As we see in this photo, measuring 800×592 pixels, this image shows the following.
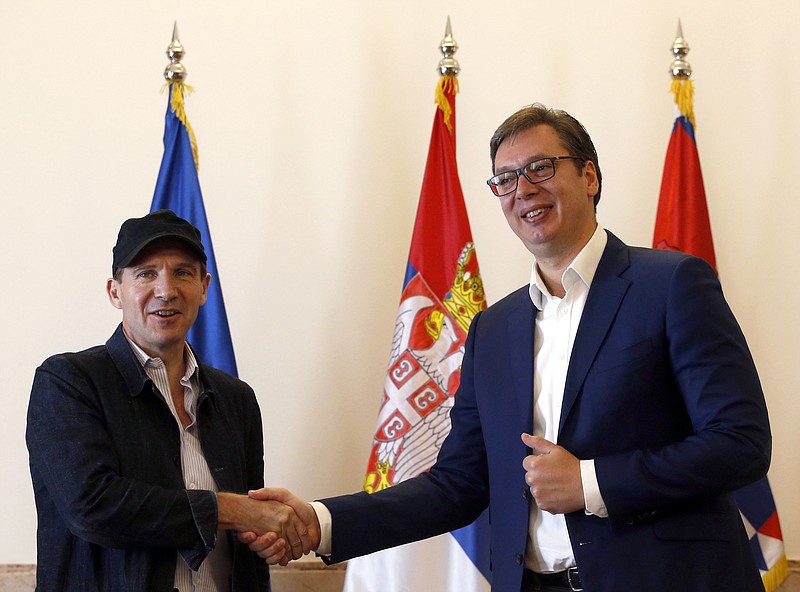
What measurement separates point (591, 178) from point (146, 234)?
47.3 inches

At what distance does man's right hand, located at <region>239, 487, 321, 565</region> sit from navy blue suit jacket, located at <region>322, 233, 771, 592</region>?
21.0 inches

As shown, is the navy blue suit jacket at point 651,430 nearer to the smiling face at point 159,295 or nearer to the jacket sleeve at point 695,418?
the jacket sleeve at point 695,418

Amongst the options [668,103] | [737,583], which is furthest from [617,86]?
[737,583]

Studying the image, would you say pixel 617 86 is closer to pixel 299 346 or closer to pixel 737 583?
pixel 299 346

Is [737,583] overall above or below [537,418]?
below

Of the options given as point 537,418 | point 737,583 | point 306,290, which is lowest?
point 737,583

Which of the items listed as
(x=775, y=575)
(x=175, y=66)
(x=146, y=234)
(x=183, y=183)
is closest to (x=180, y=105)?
(x=175, y=66)

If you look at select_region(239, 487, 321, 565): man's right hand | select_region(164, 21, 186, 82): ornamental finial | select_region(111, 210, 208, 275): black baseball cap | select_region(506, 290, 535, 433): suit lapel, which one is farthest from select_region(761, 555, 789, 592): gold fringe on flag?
select_region(164, 21, 186, 82): ornamental finial

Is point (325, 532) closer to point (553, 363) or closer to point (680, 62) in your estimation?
point (553, 363)

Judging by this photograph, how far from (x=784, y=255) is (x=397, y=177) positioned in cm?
160

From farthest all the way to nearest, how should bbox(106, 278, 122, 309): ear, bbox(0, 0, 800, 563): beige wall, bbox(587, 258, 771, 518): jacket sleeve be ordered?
bbox(0, 0, 800, 563): beige wall
bbox(106, 278, 122, 309): ear
bbox(587, 258, 771, 518): jacket sleeve

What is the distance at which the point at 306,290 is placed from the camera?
368cm

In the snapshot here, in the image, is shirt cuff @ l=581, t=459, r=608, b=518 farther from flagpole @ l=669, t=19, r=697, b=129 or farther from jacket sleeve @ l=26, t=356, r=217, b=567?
flagpole @ l=669, t=19, r=697, b=129

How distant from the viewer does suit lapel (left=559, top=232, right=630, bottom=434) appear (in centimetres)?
200
